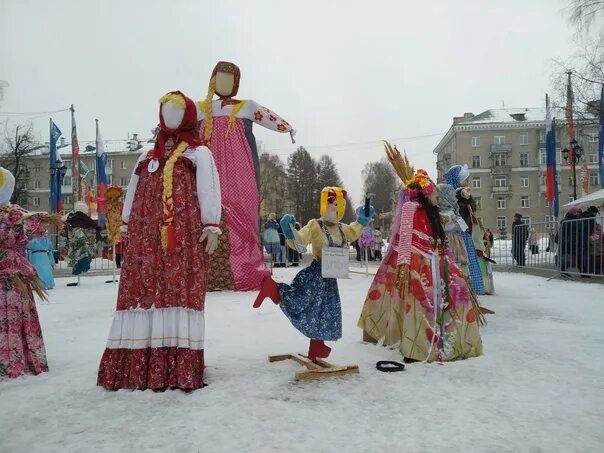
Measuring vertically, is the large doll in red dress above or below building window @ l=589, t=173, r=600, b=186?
below

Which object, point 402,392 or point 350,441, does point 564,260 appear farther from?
point 350,441

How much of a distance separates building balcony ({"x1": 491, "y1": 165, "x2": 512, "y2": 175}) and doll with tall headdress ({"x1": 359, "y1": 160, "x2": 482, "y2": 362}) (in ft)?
198

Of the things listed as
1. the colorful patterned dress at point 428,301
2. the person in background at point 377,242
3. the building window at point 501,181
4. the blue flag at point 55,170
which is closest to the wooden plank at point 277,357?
the colorful patterned dress at point 428,301

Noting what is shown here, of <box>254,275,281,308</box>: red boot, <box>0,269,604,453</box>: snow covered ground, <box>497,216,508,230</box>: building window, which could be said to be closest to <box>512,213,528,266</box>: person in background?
<box>0,269,604,453</box>: snow covered ground

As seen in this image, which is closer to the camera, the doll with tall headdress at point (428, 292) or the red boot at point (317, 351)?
the red boot at point (317, 351)

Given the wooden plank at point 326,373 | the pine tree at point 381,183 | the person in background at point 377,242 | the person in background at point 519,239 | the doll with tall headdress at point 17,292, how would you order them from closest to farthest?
the wooden plank at point 326,373
the doll with tall headdress at point 17,292
the person in background at point 519,239
the person in background at point 377,242
the pine tree at point 381,183

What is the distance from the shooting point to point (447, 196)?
5.75 meters

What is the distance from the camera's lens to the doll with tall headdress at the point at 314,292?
424cm

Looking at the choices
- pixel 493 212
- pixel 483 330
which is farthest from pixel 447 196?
pixel 493 212

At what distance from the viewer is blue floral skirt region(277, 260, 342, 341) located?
4.25 meters

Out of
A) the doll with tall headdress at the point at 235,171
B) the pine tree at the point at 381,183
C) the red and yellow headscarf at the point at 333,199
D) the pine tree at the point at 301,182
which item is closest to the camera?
the red and yellow headscarf at the point at 333,199

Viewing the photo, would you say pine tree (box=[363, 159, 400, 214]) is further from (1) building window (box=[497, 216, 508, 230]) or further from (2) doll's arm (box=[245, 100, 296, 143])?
(2) doll's arm (box=[245, 100, 296, 143])

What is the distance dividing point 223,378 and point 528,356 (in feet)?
9.30

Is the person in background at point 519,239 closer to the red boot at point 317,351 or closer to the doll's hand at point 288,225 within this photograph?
the red boot at point 317,351
